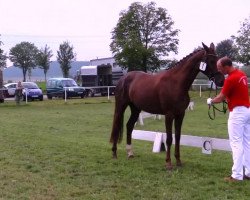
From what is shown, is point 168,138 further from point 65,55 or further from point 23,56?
point 23,56

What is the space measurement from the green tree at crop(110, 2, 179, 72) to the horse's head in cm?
3275

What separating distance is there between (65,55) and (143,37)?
117 ft

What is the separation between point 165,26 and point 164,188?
124ft

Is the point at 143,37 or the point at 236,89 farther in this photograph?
the point at 143,37

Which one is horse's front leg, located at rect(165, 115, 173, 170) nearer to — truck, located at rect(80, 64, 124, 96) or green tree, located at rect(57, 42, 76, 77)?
truck, located at rect(80, 64, 124, 96)

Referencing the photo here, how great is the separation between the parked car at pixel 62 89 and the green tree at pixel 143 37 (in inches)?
219

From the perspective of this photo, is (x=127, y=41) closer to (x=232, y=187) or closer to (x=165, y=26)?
(x=165, y=26)


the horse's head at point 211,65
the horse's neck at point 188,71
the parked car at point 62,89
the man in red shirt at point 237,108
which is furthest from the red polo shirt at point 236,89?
the parked car at point 62,89

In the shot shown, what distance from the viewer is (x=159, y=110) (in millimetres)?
8414

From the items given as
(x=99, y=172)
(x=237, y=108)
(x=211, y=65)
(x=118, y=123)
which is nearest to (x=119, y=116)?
(x=118, y=123)

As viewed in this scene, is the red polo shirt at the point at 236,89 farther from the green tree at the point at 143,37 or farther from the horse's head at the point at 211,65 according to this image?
the green tree at the point at 143,37

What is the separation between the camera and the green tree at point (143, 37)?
40.7 m

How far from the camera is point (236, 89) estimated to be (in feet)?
21.9

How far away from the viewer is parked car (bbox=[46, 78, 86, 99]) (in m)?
37.2
